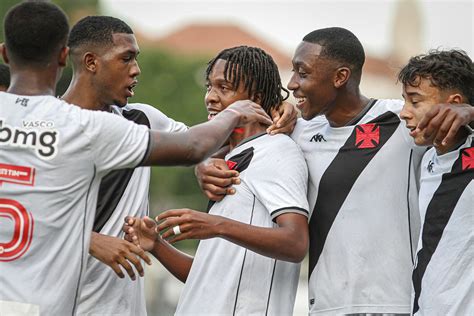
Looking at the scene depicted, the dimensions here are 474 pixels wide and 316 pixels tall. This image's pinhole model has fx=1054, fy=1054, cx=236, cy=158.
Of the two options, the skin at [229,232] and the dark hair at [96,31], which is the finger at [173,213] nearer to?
the skin at [229,232]

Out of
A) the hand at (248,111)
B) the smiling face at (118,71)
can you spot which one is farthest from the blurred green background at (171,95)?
the hand at (248,111)

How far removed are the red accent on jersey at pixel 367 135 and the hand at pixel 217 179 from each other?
907 mm

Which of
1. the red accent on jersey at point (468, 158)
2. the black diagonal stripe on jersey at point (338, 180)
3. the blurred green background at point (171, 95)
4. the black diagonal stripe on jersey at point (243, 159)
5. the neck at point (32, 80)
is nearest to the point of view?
the neck at point (32, 80)

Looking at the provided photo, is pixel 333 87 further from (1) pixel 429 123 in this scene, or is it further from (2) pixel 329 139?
(1) pixel 429 123

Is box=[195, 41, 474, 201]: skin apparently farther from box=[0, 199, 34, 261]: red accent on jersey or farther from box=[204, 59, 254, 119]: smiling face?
box=[0, 199, 34, 261]: red accent on jersey

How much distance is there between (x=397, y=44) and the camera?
6324 inches

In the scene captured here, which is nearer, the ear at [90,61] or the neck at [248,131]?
the neck at [248,131]

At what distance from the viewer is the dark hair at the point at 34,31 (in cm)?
584

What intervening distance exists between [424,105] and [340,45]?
0.89m

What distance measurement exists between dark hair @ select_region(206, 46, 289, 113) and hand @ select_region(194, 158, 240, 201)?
598 millimetres

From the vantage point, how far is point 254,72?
24.4ft

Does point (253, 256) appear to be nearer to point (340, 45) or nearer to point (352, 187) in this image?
point (352, 187)

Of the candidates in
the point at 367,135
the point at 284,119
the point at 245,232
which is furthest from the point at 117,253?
the point at 367,135

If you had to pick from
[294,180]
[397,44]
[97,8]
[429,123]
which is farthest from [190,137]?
[397,44]
